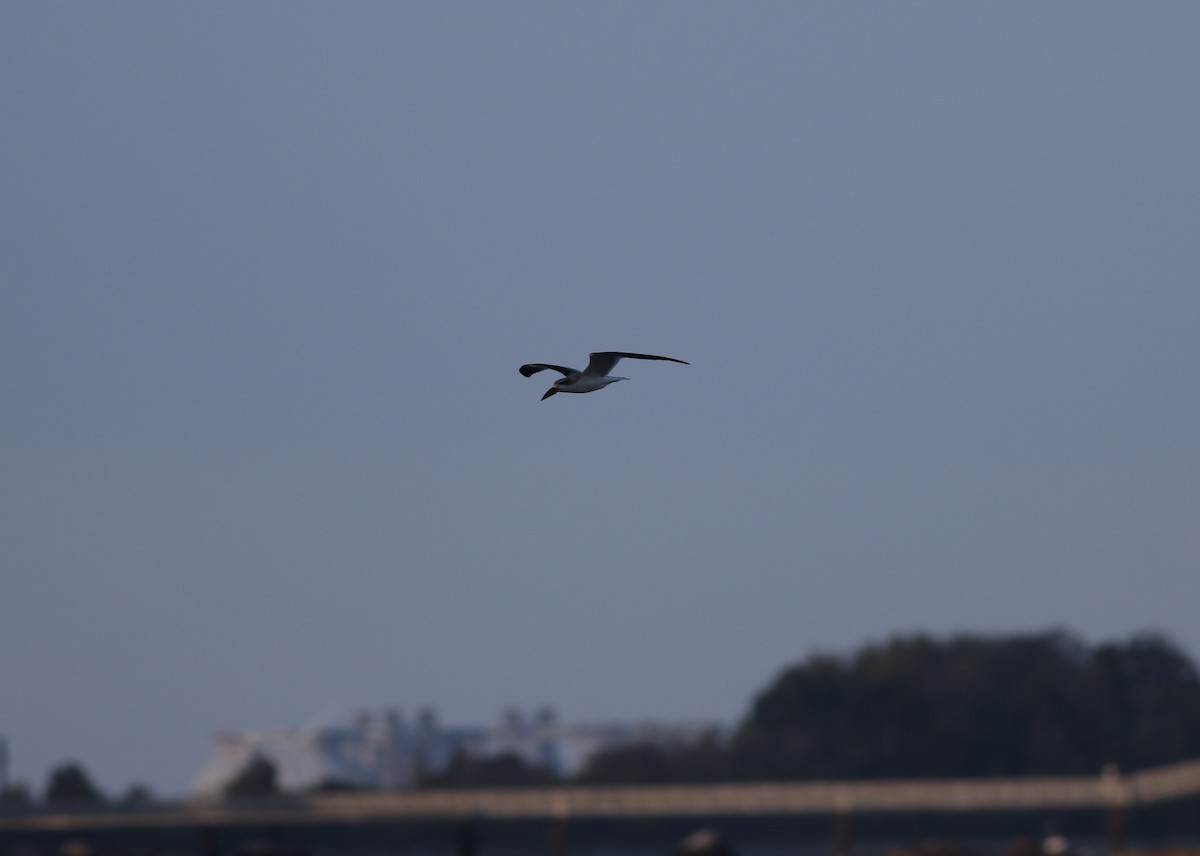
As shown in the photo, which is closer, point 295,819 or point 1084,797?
point 1084,797

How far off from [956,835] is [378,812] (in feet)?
122

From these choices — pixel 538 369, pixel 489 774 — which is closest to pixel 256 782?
pixel 489 774

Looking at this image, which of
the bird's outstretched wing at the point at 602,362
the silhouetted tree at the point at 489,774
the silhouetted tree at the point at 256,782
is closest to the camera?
the bird's outstretched wing at the point at 602,362

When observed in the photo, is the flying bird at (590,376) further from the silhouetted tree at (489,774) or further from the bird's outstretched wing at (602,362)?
the silhouetted tree at (489,774)

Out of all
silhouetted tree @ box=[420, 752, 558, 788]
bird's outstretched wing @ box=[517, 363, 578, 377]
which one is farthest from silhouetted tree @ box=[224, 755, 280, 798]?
bird's outstretched wing @ box=[517, 363, 578, 377]

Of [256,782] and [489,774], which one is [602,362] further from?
[256,782]

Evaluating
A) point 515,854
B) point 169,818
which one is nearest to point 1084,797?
point 169,818

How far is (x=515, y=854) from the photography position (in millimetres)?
122688

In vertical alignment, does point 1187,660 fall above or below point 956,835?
above

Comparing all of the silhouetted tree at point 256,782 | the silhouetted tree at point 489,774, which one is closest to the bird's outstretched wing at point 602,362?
the silhouetted tree at point 489,774

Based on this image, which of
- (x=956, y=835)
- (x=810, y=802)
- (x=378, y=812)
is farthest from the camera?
(x=956, y=835)

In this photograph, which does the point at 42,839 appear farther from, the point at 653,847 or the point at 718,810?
the point at 718,810

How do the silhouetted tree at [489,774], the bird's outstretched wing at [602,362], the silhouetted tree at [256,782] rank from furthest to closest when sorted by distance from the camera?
the silhouetted tree at [256,782] → the silhouetted tree at [489,774] → the bird's outstretched wing at [602,362]

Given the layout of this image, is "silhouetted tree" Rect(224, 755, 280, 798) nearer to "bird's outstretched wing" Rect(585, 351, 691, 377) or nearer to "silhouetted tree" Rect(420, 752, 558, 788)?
"silhouetted tree" Rect(420, 752, 558, 788)
